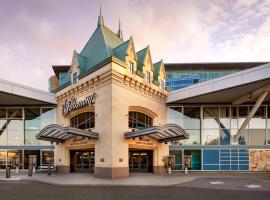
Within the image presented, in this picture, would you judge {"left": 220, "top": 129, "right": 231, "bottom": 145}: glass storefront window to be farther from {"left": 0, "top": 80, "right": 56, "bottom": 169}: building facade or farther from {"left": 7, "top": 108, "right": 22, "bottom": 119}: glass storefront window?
{"left": 7, "top": 108, "right": 22, "bottom": 119}: glass storefront window

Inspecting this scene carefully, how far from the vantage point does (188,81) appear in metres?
59.8

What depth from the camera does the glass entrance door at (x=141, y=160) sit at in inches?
1055

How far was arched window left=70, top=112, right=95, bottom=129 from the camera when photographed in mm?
24148

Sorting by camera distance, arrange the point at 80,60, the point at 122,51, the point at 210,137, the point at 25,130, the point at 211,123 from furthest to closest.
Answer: the point at 25,130
the point at 211,123
the point at 210,137
the point at 80,60
the point at 122,51

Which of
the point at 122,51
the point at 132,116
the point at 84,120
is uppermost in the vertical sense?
the point at 122,51

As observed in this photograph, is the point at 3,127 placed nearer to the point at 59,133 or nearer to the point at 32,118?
the point at 32,118

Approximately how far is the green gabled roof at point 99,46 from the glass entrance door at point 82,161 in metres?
9.50

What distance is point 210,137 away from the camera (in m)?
27.7

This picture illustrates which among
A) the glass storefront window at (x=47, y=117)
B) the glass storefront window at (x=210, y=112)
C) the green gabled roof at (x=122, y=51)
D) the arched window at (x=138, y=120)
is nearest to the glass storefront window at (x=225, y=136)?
the glass storefront window at (x=210, y=112)

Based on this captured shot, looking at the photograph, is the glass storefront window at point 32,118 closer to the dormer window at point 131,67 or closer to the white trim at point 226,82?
the dormer window at point 131,67

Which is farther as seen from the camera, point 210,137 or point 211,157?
point 210,137

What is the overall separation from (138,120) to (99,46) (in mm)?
9185

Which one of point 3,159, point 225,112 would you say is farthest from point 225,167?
point 3,159

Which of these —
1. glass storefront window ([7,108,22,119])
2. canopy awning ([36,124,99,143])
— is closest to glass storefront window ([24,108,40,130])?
glass storefront window ([7,108,22,119])
